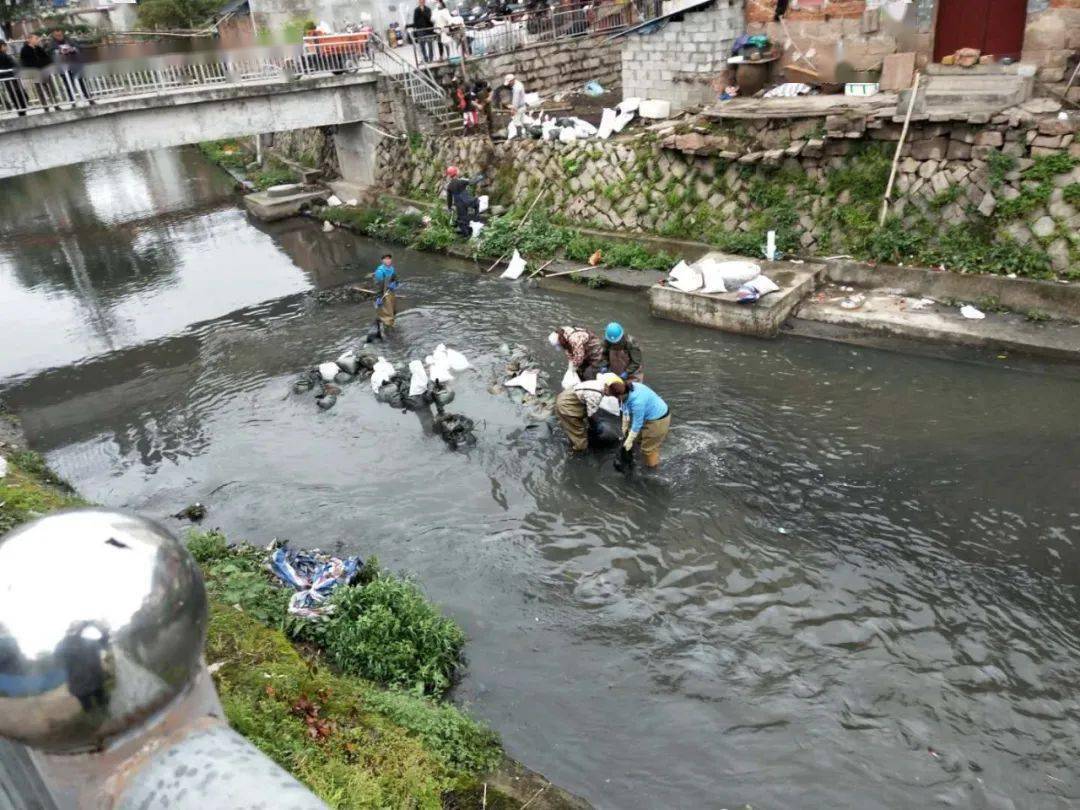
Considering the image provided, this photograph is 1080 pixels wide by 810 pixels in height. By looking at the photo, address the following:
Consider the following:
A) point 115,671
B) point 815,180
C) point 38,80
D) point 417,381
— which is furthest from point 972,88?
point 38,80

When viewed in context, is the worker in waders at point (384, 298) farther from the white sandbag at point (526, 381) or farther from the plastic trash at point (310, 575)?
the plastic trash at point (310, 575)

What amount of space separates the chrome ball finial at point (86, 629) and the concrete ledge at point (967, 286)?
42.7ft

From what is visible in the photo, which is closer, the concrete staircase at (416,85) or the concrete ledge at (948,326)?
the concrete ledge at (948,326)

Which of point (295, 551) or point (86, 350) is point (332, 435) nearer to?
point (295, 551)

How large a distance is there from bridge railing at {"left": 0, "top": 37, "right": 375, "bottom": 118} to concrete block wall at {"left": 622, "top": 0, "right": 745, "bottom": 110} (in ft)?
23.2

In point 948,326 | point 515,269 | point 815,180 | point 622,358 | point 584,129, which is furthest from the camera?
point 584,129

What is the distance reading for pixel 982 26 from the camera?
14031 mm

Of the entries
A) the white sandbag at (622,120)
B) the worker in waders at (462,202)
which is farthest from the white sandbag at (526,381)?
the white sandbag at (622,120)

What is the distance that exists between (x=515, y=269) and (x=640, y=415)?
8183mm

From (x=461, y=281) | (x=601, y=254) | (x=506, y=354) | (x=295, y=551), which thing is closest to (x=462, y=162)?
(x=461, y=281)

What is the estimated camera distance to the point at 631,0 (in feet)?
77.5

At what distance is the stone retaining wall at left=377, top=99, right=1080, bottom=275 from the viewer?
11.8 m

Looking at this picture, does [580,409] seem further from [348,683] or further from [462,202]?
[462,202]

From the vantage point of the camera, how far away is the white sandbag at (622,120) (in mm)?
17434
